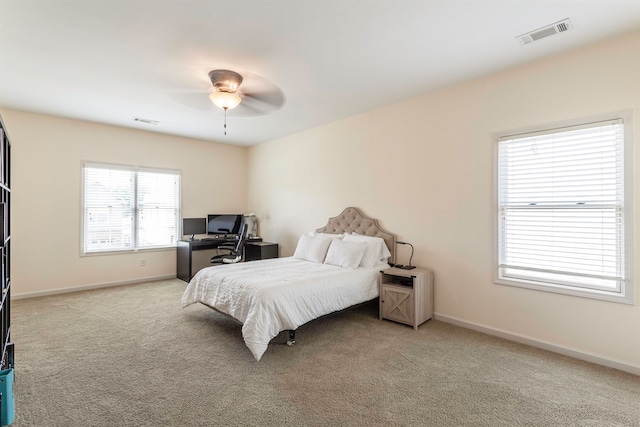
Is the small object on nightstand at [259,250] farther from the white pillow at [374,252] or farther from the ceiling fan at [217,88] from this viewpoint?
the ceiling fan at [217,88]

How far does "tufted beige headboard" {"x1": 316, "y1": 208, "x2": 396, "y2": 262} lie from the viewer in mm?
4258

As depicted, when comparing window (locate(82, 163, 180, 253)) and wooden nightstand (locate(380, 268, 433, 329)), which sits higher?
window (locate(82, 163, 180, 253))

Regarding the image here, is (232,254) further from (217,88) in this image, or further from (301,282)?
(217,88)

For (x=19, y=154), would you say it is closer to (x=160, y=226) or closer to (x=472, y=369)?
(x=160, y=226)

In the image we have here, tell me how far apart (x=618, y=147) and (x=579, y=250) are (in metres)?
0.95

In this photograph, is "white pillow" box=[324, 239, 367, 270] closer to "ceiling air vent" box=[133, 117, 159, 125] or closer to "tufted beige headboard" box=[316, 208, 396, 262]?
"tufted beige headboard" box=[316, 208, 396, 262]

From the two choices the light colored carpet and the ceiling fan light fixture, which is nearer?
the light colored carpet

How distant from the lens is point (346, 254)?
4012mm

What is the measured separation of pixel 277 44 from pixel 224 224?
4.24 m

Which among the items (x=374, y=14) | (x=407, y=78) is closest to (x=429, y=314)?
(x=407, y=78)

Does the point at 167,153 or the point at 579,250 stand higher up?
the point at 167,153

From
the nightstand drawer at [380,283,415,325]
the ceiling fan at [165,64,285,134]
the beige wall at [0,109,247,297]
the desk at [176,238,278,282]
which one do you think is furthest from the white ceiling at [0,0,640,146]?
the desk at [176,238,278,282]

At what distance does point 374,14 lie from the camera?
231 cm

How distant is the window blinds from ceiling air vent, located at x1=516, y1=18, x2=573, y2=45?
2.86 ft
